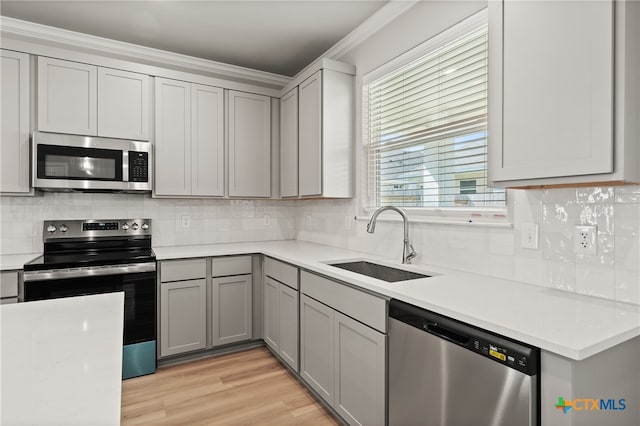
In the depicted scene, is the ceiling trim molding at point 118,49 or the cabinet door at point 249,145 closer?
the ceiling trim molding at point 118,49

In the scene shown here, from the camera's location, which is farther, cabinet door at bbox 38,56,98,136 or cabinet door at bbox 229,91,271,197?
cabinet door at bbox 229,91,271,197

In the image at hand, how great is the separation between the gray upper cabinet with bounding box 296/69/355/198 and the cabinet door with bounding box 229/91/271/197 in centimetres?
65

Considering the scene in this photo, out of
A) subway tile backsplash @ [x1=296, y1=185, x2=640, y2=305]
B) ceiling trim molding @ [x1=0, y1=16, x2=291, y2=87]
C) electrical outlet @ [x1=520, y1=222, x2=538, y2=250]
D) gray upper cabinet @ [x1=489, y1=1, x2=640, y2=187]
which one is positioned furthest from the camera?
ceiling trim molding @ [x1=0, y1=16, x2=291, y2=87]

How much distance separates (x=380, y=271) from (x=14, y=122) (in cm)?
277

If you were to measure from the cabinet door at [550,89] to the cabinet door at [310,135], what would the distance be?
157cm

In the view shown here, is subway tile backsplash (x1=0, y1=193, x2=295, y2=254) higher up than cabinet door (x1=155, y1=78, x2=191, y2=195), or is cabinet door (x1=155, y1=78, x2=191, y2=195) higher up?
cabinet door (x1=155, y1=78, x2=191, y2=195)

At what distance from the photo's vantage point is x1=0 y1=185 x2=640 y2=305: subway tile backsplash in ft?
4.69

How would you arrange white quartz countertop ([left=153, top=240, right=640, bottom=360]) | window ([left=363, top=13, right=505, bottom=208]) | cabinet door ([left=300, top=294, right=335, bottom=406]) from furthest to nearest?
cabinet door ([left=300, top=294, right=335, bottom=406]), window ([left=363, top=13, right=505, bottom=208]), white quartz countertop ([left=153, top=240, right=640, bottom=360])

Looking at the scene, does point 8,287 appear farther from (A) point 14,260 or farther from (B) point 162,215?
(B) point 162,215

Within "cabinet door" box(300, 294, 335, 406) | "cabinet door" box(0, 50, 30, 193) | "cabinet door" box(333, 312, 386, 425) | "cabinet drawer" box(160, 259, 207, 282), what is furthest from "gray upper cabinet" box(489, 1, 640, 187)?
"cabinet door" box(0, 50, 30, 193)

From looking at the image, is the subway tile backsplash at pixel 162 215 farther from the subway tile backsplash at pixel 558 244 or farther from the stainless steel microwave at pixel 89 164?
the subway tile backsplash at pixel 558 244

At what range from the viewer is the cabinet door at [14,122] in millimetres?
2586

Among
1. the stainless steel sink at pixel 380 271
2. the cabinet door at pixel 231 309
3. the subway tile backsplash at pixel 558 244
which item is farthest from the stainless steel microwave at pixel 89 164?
the subway tile backsplash at pixel 558 244

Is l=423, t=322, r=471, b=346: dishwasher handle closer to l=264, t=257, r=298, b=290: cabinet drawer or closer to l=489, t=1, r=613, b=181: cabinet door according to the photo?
l=489, t=1, r=613, b=181: cabinet door
